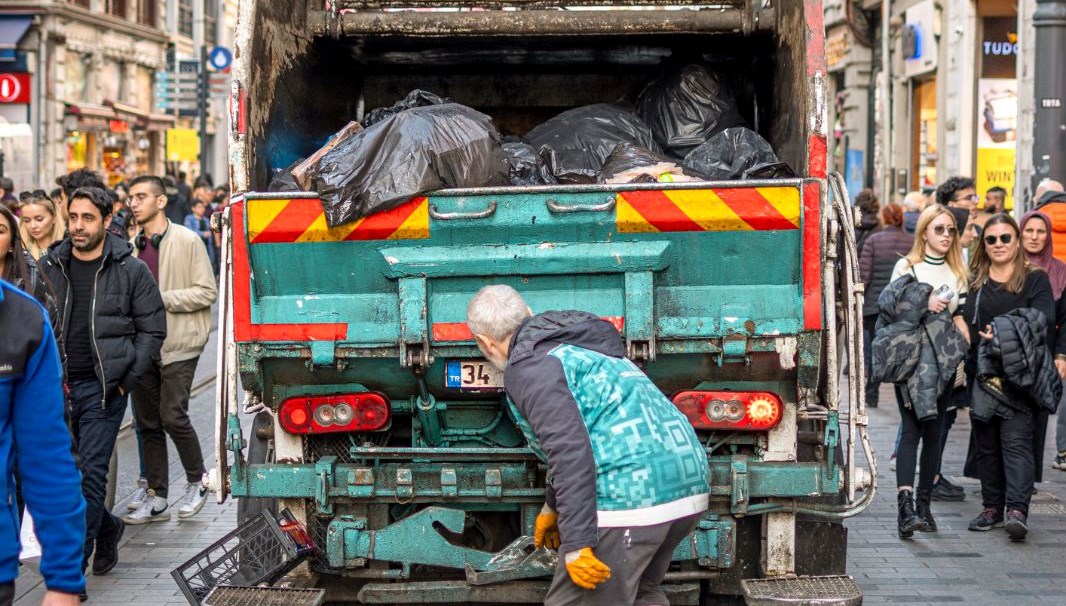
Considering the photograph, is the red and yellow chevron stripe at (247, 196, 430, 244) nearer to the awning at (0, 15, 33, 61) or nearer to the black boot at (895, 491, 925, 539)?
the black boot at (895, 491, 925, 539)

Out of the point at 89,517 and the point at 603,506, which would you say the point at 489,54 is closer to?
the point at 89,517

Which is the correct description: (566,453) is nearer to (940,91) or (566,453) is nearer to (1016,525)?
(1016,525)

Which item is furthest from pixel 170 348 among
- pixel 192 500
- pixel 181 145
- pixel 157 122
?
pixel 157 122

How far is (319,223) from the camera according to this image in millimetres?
5238

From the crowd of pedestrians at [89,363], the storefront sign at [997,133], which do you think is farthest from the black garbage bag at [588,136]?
the storefront sign at [997,133]

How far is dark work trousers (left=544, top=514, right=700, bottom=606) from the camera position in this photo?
4324 mm

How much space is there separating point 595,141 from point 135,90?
34146mm

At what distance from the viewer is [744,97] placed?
22.9ft

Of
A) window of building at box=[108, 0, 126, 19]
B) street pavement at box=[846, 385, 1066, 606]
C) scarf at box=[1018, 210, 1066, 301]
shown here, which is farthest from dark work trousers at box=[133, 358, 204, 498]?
window of building at box=[108, 0, 126, 19]

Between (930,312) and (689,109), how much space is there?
1765 mm

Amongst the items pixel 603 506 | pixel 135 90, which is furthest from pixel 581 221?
pixel 135 90

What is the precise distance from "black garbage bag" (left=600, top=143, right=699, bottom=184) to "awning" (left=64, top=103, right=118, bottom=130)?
2911 centimetres

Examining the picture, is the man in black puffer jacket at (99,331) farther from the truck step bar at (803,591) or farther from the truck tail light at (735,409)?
the truck step bar at (803,591)

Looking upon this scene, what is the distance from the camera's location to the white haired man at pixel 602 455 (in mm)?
4234
